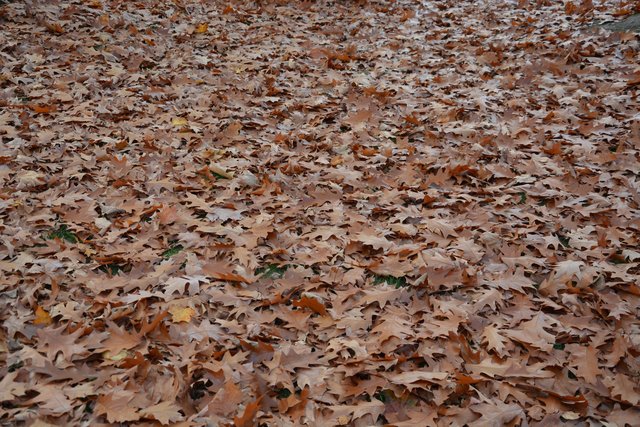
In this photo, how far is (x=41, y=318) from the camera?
8.93 ft

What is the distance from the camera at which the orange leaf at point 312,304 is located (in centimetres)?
289

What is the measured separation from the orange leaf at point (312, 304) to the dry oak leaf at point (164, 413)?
0.93m

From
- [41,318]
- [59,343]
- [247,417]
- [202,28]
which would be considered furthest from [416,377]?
[202,28]

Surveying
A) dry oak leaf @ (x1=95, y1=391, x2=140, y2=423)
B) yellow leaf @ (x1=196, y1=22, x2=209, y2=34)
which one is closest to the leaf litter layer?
dry oak leaf @ (x1=95, y1=391, x2=140, y2=423)

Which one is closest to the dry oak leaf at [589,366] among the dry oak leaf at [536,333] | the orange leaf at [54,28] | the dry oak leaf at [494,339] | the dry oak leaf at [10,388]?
the dry oak leaf at [536,333]

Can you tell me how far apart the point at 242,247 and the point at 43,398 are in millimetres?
1509

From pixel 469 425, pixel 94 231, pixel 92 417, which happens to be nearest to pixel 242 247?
pixel 94 231

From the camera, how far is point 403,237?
351 cm

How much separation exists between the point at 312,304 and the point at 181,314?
2.62 ft

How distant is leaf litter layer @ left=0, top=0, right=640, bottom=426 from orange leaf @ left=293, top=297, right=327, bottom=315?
0.01 metres

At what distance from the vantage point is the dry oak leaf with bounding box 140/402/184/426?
7.34ft

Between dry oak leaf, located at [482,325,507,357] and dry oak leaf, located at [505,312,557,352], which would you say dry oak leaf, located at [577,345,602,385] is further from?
dry oak leaf, located at [482,325,507,357]

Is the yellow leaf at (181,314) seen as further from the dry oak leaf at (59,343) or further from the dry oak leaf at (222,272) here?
the dry oak leaf at (59,343)

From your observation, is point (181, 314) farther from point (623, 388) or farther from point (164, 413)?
point (623, 388)
